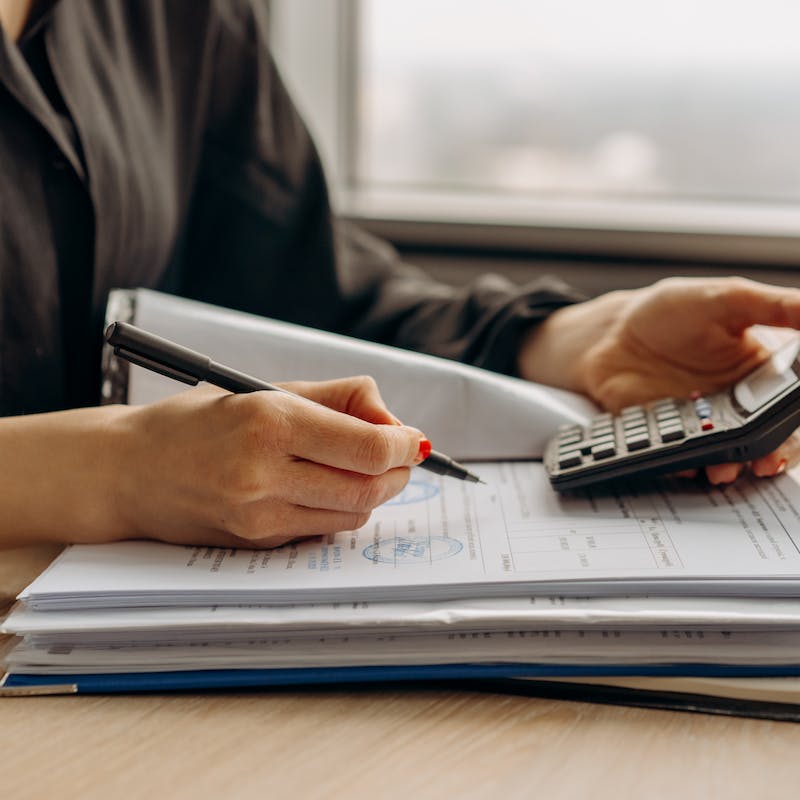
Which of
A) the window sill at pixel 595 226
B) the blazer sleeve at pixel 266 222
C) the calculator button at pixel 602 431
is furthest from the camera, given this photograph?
the window sill at pixel 595 226

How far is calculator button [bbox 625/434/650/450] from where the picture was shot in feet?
1.67

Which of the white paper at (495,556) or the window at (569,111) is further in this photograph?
the window at (569,111)

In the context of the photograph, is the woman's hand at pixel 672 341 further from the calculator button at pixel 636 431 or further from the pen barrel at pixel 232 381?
the pen barrel at pixel 232 381

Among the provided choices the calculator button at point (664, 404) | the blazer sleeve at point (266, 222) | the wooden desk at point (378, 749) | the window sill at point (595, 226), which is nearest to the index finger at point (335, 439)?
the wooden desk at point (378, 749)

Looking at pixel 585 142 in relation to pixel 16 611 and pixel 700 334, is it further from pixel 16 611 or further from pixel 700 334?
pixel 16 611

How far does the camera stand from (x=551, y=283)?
76 cm

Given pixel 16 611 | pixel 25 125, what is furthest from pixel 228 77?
pixel 16 611

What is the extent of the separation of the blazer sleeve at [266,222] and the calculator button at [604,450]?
34cm

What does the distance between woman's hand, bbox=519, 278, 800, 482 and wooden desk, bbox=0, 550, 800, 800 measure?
1.00 feet

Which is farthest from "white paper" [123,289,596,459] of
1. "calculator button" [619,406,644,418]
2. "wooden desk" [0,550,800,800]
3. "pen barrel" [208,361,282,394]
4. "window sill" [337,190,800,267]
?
"window sill" [337,190,800,267]

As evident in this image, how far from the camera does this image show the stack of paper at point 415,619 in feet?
1.28

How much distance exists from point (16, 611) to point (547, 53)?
34.8 inches

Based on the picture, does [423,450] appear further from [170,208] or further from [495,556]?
[170,208]

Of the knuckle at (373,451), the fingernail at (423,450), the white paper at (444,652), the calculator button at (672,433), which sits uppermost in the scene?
the knuckle at (373,451)
